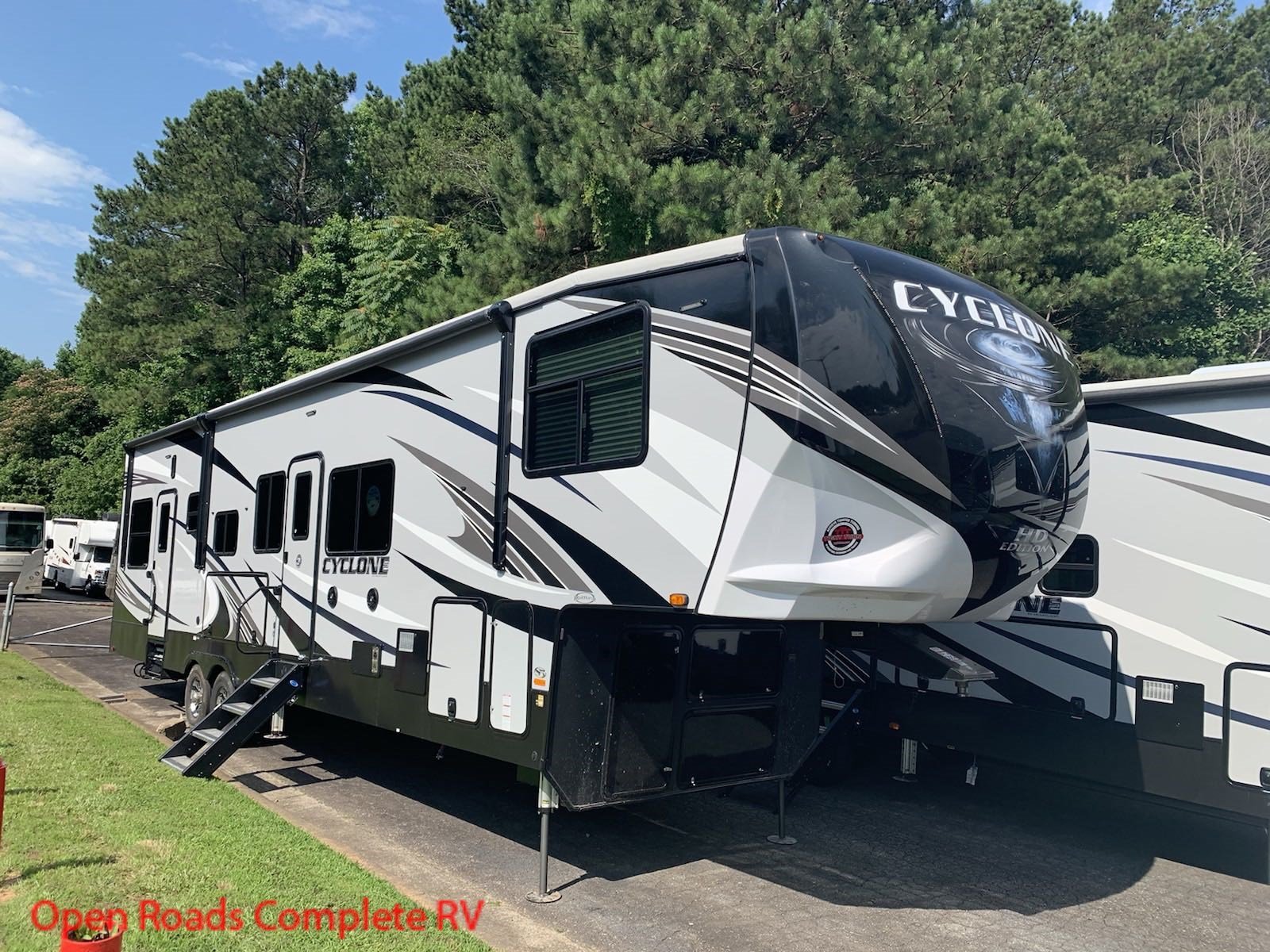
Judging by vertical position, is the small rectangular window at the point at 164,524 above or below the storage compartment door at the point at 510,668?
above

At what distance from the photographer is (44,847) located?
554 cm

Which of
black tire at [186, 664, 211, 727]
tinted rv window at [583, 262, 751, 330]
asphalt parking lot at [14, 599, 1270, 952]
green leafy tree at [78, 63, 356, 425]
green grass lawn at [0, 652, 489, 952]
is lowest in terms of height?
asphalt parking lot at [14, 599, 1270, 952]

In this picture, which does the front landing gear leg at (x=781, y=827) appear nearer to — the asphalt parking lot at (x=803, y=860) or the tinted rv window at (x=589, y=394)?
the asphalt parking lot at (x=803, y=860)

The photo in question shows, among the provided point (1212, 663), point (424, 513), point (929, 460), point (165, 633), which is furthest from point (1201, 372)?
point (165, 633)

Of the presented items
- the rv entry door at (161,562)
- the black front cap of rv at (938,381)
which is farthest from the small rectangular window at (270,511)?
the black front cap of rv at (938,381)

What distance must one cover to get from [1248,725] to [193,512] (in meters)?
9.63

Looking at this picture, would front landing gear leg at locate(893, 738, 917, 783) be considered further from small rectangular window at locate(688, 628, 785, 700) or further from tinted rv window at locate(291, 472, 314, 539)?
tinted rv window at locate(291, 472, 314, 539)

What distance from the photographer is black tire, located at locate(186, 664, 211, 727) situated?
982 cm

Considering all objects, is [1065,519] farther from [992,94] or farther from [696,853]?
[992,94]

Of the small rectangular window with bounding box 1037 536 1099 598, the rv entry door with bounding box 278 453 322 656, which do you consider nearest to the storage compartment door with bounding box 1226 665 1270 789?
the small rectangular window with bounding box 1037 536 1099 598

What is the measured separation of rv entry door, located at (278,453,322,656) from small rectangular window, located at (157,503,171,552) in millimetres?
3417

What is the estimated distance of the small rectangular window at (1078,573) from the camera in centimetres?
698

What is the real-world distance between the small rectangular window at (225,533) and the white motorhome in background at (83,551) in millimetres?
22341

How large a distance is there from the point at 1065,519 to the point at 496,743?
11.4ft
